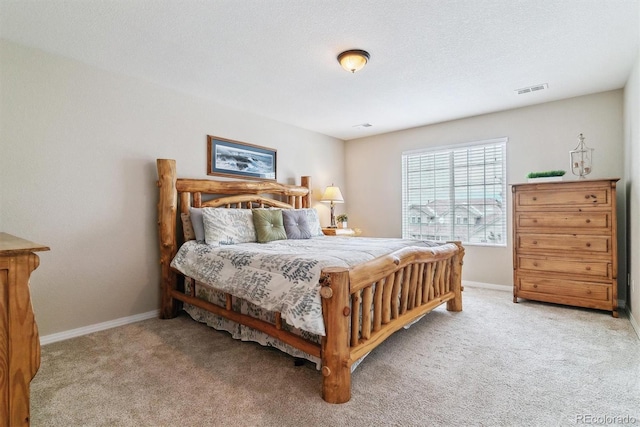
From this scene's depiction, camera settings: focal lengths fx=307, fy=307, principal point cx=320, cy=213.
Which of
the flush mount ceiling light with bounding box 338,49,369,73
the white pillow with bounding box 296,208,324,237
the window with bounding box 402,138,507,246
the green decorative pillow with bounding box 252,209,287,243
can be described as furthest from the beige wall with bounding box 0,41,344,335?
the window with bounding box 402,138,507,246

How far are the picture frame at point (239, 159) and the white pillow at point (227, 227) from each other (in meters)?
0.72

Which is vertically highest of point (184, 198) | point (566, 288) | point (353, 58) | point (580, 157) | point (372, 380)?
point (353, 58)

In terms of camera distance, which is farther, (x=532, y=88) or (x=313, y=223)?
(x=313, y=223)

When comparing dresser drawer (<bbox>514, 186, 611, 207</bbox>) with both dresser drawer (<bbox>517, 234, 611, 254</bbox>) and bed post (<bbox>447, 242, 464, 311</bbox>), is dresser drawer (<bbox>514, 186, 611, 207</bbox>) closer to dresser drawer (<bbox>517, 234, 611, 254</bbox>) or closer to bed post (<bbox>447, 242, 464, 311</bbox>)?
dresser drawer (<bbox>517, 234, 611, 254</bbox>)

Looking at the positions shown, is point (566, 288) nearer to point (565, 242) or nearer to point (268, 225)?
point (565, 242)

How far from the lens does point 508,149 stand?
3.99 meters

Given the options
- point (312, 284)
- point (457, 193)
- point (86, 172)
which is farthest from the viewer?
point (457, 193)

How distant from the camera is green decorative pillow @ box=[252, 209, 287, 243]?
322 cm

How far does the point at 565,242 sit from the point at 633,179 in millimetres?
797

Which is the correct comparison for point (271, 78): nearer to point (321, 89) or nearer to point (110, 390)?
point (321, 89)

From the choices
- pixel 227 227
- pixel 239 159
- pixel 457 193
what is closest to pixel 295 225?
pixel 227 227

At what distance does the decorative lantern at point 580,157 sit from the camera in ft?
11.2

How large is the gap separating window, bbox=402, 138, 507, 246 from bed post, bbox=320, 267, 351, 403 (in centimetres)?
327

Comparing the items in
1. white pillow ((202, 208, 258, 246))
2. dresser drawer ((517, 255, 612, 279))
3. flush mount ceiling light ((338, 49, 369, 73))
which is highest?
flush mount ceiling light ((338, 49, 369, 73))
